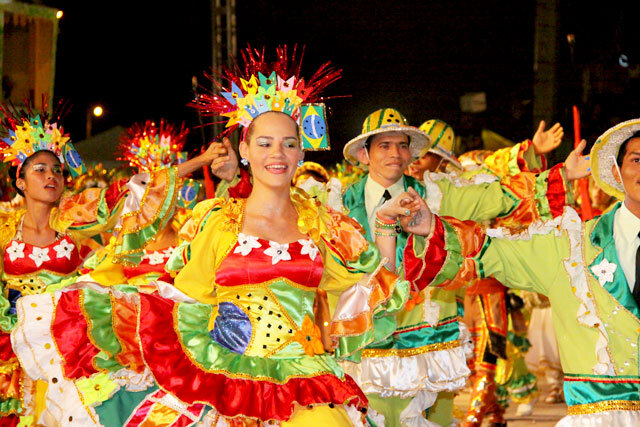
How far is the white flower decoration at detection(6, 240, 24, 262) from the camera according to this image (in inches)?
232

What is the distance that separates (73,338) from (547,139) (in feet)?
10.0

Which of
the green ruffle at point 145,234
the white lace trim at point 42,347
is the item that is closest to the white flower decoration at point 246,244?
the white lace trim at point 42,347

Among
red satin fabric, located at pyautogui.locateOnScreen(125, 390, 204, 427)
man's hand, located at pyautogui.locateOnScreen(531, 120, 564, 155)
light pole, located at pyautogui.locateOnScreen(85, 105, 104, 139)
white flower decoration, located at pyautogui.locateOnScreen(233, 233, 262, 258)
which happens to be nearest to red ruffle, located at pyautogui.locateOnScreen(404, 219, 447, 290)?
white flower decoration, located at pyautogui.locateOnScreen(233, 233, 262, 258)

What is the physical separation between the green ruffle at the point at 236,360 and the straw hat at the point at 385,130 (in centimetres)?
198

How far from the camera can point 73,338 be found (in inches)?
143

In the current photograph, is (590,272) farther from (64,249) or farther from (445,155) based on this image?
(64,249)

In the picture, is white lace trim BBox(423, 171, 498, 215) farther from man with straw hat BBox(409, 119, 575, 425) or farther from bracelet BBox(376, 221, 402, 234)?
bracelet BBox(376, 221, 402, 234)

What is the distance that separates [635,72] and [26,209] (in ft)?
21.4

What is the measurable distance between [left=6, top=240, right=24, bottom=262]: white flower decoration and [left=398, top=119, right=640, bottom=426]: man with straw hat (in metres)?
3.09

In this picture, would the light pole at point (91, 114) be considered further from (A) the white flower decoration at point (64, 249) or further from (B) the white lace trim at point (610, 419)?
(B) the white lace trim at point (610, 419)

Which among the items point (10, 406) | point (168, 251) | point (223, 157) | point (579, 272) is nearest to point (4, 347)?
point (10, 406)

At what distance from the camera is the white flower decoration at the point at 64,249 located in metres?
6.02

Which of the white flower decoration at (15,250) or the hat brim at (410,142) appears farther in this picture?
the white flower decoration at (15,250)

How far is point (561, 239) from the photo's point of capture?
142 inches
